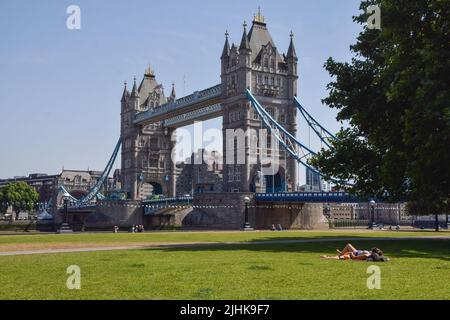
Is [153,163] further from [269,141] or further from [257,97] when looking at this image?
[257,97]

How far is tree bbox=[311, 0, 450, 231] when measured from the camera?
76.0 ft

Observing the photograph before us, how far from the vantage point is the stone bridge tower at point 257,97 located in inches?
3142

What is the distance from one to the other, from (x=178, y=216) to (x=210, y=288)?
2699 inches

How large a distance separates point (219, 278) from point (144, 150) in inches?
4145

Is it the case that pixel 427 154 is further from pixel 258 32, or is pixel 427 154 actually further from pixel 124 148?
pixel 124 148

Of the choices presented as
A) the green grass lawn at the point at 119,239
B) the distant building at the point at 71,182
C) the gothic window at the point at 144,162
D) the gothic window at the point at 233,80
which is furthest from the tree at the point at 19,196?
the green grass lawn at the point at 119,239

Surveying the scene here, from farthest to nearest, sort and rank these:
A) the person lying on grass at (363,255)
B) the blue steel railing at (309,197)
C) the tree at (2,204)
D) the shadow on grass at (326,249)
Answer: the tree at (2,204), the blue steel railing at (309,197), the shadow on grass at (326,249), the person lying on grass at (363,255)

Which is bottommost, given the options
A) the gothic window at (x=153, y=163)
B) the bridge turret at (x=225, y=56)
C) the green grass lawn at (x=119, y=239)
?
the green grass lawn at (x=119, y=239)

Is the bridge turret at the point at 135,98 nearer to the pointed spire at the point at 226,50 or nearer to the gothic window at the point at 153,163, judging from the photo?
the gothic window at the point at 153,163

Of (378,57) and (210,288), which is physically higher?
(378,57)

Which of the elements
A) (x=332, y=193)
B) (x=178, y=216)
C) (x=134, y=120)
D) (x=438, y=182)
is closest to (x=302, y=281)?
(x=438, y=182)

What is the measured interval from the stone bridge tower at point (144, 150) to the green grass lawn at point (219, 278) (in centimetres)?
9635

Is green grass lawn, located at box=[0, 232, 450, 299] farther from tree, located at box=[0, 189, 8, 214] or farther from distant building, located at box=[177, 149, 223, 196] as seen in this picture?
tree, located at box=[0, 189, 8, 214]
